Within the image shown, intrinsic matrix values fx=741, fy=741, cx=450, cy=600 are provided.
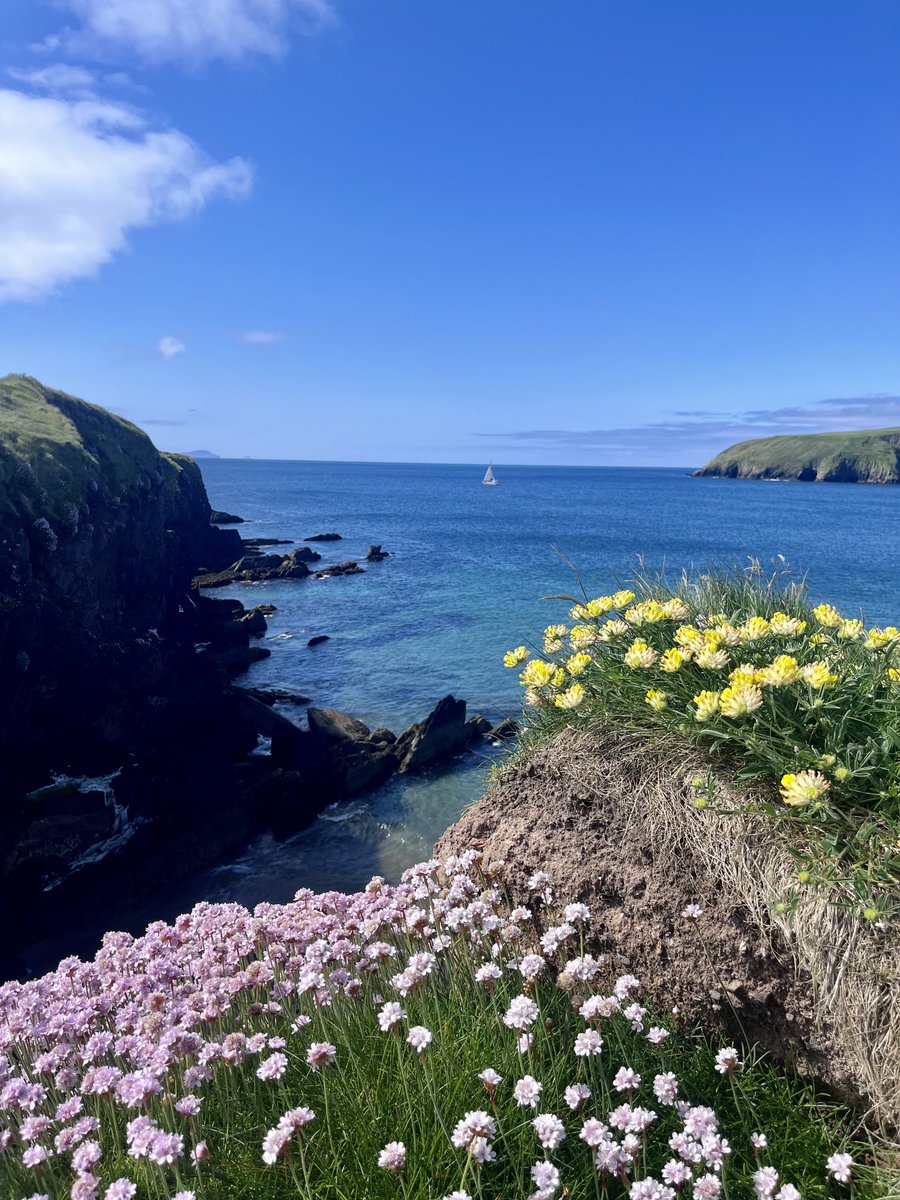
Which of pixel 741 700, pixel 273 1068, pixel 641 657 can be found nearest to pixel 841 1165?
pixel 741 700

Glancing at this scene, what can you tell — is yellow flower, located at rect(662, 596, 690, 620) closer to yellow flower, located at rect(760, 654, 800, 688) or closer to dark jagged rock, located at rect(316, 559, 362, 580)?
yellow flower, located at rect(760, 654, 800, 688)

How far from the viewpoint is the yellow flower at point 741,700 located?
3693 millimetres

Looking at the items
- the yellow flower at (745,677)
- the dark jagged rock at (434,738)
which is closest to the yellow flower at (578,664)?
the yellow flower at (745,677)

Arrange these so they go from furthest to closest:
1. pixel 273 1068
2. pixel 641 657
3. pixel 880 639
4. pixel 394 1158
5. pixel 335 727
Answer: pixel 335 727, pixel 880 639, pixel 641 657, pixel 273 1068, pixel 394 1158

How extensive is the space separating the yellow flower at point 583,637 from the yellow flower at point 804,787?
2.05 meters

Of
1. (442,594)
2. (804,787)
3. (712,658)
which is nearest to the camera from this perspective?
(804,787)

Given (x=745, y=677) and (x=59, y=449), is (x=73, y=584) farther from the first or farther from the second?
(x=745, y=677)

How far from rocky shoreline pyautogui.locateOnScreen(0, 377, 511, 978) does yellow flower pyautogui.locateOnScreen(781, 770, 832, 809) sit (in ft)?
45.3

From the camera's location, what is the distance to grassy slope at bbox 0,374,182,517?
25.0m

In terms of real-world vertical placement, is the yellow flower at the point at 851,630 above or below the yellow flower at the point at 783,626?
below

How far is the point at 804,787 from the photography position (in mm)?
3297

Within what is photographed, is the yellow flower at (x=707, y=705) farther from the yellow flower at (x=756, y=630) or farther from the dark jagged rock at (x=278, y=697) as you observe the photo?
the dark jagged rock at (x=278, y=697)

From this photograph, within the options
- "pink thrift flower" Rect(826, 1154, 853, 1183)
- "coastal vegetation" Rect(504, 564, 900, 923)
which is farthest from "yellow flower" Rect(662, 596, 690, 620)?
"pink thrift flower" Rect(826, 1154, 853, 1183)

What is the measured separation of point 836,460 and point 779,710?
626 ft
